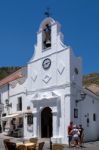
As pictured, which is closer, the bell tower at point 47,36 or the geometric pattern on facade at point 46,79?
the geometric pattern on facade at point 46,79

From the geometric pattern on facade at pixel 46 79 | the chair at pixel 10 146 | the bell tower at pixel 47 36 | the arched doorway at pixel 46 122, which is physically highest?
the bell tower at pixel 47 36

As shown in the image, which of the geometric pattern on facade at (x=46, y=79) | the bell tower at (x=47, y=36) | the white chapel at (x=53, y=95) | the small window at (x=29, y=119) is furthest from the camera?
the small window at (x=29, y=119)

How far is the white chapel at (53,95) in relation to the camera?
3003 cm

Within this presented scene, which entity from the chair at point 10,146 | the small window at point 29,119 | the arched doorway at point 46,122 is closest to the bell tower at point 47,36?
the arched doorway at point 46,122

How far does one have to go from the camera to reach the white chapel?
3003 cm

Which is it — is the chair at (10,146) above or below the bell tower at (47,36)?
below

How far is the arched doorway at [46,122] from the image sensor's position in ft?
105

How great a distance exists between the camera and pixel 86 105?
3212 cm

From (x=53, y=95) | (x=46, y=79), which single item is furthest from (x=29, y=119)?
(x=53, y=95)

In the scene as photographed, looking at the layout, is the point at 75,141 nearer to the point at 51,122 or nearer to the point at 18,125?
the point at 51,122

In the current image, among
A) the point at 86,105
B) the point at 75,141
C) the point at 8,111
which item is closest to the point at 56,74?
A: the point at 86,105

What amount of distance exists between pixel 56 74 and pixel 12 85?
8.58 m

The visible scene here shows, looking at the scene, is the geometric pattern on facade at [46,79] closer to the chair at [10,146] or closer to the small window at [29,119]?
the small window at [29,119]

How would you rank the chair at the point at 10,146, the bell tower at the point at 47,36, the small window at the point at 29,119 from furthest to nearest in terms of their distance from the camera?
1. the small window at the point at 29,119
2. the bell tower at the point at 47,36
3. the chair at the point at 10,146
